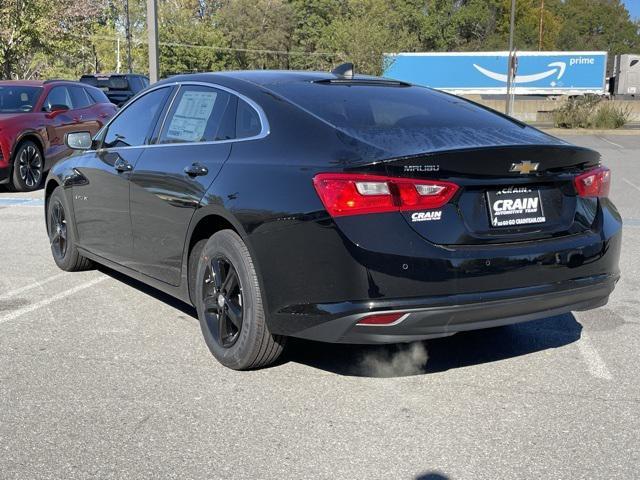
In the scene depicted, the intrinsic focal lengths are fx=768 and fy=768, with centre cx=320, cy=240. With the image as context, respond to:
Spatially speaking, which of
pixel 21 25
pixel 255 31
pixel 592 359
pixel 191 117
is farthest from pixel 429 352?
pixel 255 31

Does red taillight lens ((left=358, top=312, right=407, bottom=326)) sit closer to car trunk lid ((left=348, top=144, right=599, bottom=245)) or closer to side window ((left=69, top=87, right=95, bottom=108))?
car trunk lid ((left=348, top=144, right=599, bottom=245))

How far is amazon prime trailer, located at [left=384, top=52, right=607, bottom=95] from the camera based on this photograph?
4875 centimetres

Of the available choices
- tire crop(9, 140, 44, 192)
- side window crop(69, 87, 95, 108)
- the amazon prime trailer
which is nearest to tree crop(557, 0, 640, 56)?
the amazon prime trailer

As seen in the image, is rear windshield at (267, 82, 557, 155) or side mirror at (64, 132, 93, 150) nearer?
rear windshield at (267, 82, 557, 155)

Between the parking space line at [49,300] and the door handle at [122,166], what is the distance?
1178 mm

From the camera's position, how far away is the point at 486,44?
89.6 meters

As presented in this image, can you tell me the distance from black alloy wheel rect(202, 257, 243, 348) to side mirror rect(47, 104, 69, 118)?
30.2 ft

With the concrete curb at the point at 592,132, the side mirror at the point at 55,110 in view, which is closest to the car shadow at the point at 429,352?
the side mirror at the point at 55,110

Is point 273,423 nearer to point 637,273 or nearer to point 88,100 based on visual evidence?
point 637,273

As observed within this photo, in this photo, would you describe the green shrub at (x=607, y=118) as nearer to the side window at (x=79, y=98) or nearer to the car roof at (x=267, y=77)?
the side window at (x=79, y=98)

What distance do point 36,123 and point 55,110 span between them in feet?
2.01

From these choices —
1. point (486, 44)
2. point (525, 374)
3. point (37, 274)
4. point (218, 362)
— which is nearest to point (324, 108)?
point (218, 362)

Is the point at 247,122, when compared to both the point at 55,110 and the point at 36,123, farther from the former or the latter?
the point at 55,110

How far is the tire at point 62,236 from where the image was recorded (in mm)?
6395
